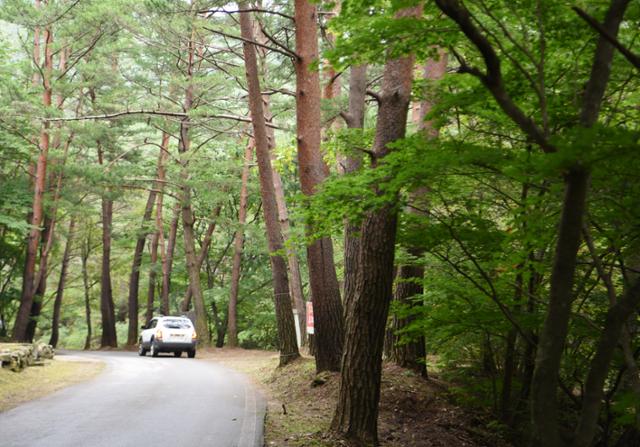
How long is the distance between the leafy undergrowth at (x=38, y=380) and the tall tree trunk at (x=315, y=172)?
550 centimetres

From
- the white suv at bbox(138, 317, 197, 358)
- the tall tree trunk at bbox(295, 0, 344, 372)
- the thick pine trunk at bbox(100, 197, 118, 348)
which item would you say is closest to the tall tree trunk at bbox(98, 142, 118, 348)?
the thick pine trunk at bbox(100, 197, 118, 348)

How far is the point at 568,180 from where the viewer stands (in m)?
4.57

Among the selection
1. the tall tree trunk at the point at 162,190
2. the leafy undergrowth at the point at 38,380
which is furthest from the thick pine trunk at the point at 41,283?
the leafy undergrowth at the point at 38,380

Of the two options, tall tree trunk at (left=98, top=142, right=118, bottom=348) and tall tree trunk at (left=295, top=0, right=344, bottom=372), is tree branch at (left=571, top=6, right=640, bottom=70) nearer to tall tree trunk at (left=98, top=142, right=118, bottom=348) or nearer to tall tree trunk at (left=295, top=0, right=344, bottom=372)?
tall tree trunk at (left=295, top=0, right=344, bottom=372)

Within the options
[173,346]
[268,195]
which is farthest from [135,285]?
[268,195]

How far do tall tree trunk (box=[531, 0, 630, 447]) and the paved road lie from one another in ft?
12.5

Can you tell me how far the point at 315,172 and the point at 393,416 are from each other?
4832mm

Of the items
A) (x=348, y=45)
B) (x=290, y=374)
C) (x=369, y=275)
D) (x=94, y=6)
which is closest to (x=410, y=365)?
(x=290, y=374)

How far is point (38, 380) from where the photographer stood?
1435 cm

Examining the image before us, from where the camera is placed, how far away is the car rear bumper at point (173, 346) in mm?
24203

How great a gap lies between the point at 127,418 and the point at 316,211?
4789mm

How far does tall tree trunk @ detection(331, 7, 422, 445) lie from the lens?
305 inches

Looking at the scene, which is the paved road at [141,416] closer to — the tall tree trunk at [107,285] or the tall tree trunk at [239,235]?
the tall tree trunk at [239,235]

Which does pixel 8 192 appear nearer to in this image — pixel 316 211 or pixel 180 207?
pixel 180 207
